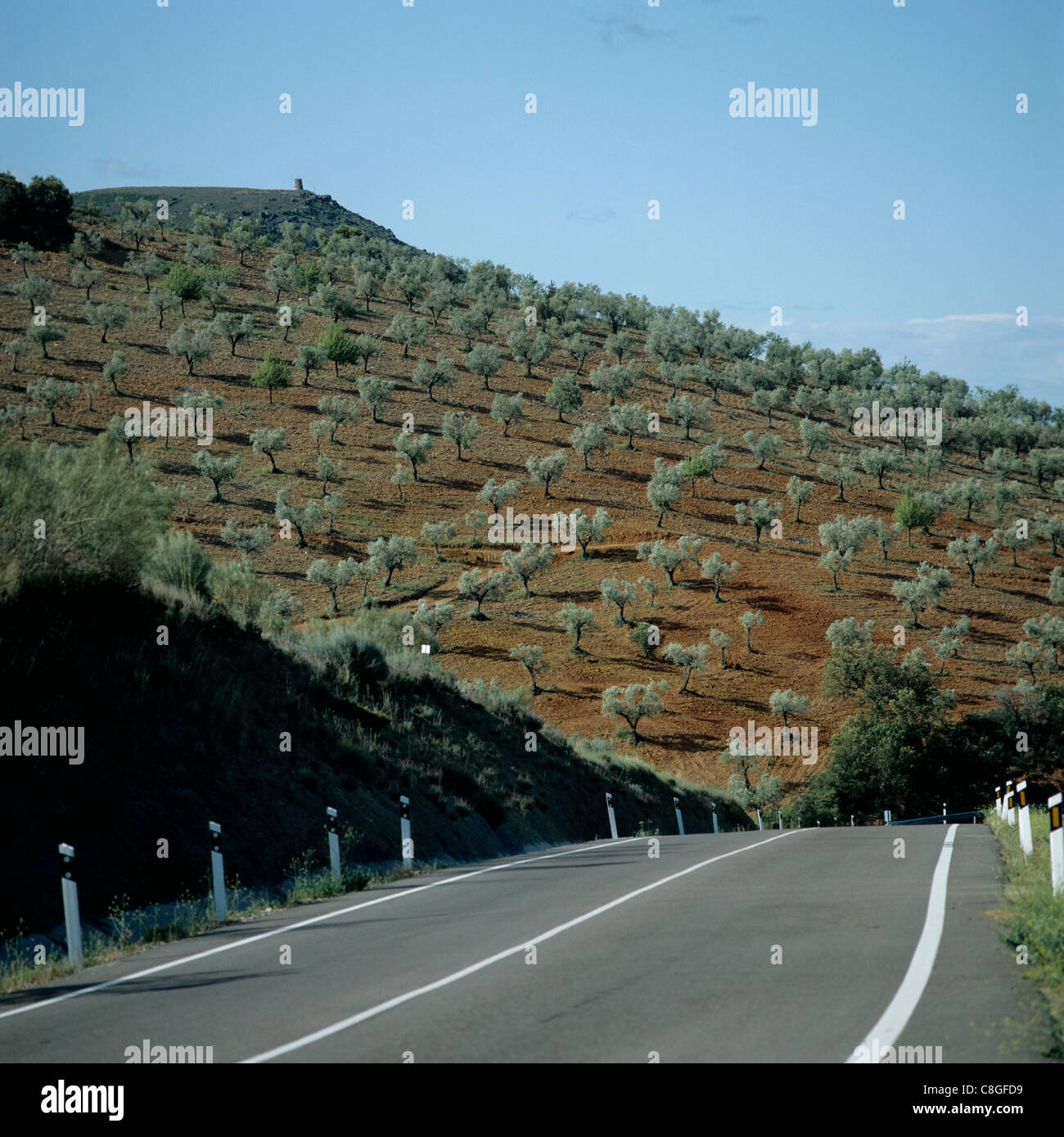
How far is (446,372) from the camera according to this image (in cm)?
8744

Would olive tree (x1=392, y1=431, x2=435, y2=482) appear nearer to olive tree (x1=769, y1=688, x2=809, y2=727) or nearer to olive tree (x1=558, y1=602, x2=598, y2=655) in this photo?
olive tree (x1=558, y1=602, x2=598, y2=655)

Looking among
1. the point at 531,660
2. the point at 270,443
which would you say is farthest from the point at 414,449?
the point at 531,660

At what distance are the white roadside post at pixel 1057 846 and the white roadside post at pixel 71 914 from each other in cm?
846

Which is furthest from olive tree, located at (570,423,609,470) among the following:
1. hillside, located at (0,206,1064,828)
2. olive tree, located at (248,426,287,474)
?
olive tree, located at (248,426,287,474)

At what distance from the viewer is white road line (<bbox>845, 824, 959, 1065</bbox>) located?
595 cm

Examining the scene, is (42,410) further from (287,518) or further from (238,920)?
(238,920)

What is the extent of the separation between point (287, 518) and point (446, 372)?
29.0 meters

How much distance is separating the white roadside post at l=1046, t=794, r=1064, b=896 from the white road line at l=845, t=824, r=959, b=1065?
1.04m

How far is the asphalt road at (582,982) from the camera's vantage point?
6.24 metres

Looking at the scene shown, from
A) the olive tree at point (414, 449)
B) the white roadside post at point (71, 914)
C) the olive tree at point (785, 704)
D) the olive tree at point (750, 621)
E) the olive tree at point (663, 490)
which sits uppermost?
the olive tree at point (414, 449)

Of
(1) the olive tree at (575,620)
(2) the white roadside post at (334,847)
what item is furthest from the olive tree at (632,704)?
(2) the white roadside post at (334,847)

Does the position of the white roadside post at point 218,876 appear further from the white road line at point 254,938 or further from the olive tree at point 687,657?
the olive tree at point 687,657

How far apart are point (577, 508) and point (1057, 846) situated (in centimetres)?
6178

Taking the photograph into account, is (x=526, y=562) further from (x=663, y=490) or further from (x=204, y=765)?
(x=204, y=765)
